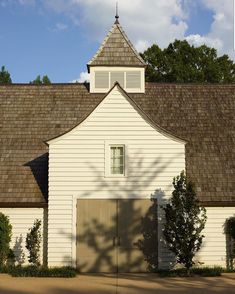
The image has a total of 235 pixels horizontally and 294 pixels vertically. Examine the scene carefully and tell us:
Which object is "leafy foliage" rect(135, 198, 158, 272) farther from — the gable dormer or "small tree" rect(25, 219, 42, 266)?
the gable dormer

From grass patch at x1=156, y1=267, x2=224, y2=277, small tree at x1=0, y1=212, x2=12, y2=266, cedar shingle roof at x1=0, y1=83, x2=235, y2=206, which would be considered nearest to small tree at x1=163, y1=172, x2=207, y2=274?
grass patch at x1=156, y1=267, x2=224, y2=277

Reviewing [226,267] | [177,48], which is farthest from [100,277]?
[177,48]

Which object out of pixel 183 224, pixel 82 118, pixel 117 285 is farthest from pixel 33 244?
pixel 82 118

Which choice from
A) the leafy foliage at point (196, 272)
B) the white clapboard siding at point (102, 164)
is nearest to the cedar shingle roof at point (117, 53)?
the white clapboard siding at point (102, 164)

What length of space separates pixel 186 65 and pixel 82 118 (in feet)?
82.3

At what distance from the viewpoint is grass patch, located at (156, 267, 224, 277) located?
1566 centimetres

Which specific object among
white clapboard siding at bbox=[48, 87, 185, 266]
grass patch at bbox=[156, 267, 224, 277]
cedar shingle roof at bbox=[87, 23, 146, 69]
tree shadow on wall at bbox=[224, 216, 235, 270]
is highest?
cedar shingle roof at bbox=[87, 23, 146, 69]

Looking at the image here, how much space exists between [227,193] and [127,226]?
13.3 ft

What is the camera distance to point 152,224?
56.8 feet

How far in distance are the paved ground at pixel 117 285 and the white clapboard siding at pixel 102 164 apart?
250 cm

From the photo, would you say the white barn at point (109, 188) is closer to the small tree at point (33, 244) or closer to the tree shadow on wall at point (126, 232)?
the tree shadow on wall at point (126, 232)

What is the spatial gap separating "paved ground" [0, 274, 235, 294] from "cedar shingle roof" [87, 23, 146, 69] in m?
11.2

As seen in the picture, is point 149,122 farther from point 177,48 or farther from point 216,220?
point 177,48

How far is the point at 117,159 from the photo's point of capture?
58.0ft
